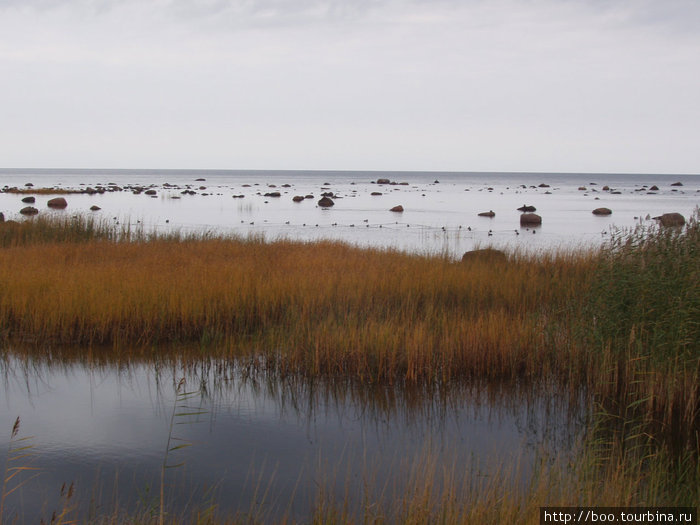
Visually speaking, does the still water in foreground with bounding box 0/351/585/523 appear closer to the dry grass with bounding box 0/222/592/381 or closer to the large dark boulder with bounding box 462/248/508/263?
the dry grass with bounding box 0/222/592/381

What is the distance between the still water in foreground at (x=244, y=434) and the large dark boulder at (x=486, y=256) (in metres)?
8.02

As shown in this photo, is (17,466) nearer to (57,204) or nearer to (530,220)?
(530,220)

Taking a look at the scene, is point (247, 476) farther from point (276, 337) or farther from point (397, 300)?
point (397, 300)

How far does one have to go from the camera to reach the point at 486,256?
52.6 ft

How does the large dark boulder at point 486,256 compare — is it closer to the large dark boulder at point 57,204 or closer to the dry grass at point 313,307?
the dry grass at point 313,307

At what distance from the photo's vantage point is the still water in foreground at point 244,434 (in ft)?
17.8

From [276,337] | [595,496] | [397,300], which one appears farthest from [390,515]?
[397,300]

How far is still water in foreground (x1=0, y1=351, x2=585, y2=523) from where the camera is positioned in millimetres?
5430

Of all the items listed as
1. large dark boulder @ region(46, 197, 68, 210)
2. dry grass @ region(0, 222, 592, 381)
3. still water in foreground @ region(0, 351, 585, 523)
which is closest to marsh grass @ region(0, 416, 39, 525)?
still water in foreground @ region(0, 351, 585, 523)

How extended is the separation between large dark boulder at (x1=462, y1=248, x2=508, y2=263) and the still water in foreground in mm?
8023

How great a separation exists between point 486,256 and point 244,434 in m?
10.7

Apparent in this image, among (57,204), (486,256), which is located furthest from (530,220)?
(57,204)

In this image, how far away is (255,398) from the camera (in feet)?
25.9

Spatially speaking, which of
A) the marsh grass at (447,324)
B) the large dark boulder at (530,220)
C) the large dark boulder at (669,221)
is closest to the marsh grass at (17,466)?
the marsh grass at (447,324)
